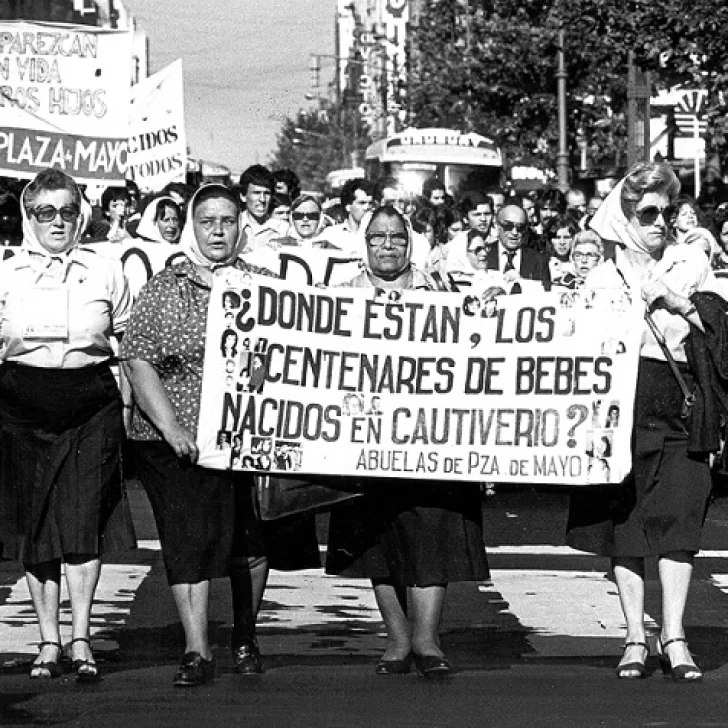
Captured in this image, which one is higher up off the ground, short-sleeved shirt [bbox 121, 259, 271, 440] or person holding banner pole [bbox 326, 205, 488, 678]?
short-sleeved shirt [bbox 121, 259, 271, 440]

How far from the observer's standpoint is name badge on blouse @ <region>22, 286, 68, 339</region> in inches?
333

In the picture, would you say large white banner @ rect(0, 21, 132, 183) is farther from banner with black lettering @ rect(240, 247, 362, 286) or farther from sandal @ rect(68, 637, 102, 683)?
sandal @ rect(68, 637, 102, 683)

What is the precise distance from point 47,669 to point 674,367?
8.35ft

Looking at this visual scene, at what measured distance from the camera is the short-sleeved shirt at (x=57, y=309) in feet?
27.8

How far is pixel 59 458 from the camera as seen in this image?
8.52 meters

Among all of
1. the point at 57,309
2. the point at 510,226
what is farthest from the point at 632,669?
the point at 510,226

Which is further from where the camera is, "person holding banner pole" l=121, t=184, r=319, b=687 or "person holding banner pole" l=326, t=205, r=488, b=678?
"person holding banner pole" l=326, t=205, r=488, b=678

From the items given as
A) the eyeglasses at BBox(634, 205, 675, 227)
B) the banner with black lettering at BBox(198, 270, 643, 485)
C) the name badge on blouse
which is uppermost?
the eyeglasses at BBox(634, 205, 675, 227)

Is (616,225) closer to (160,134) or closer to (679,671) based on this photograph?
(679,671)

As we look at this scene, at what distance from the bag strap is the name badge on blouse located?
7.06ft

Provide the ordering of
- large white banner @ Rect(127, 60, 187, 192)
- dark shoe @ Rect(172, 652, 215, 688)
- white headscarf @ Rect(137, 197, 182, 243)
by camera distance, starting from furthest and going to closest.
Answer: large white banner @ Rect(127, 60, 187, 192)
white headscarf @ Rect(137, 197, 182, 243)
dark shoe @ Rect(172, 652, 215, 688)

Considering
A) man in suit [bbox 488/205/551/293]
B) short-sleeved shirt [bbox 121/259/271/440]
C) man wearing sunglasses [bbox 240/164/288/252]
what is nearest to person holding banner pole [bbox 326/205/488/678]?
short-sleeved shirt [bbox 121/259/271/440]

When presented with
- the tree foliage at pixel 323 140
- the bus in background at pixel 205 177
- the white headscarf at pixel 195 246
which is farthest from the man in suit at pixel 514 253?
the tree foliage at pixel 323 140

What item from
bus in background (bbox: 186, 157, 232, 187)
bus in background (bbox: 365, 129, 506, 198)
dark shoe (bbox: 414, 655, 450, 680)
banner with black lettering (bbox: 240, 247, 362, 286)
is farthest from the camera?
bus in background (bbox: 365, 129, 506, 198)
